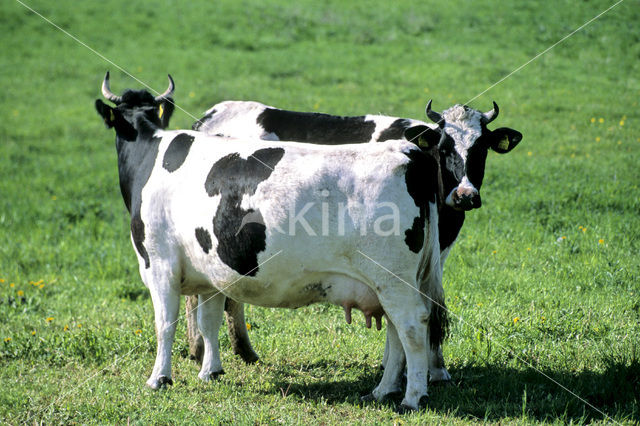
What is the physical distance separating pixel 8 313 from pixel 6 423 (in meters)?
3.52

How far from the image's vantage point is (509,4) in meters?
22.7

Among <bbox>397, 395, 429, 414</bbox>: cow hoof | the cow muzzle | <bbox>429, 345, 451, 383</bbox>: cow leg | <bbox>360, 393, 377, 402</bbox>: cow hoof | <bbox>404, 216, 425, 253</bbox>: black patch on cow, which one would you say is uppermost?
the cow muzzle

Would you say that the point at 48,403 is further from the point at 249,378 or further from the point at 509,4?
the point at 509,4

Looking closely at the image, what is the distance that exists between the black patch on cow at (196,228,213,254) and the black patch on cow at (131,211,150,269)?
2.44 feet

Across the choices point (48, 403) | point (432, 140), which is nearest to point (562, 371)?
point (432, 140)

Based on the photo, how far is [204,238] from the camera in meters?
6.20

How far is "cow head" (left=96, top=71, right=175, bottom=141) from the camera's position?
7.39 metres

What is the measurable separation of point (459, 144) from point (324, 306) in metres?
3.06

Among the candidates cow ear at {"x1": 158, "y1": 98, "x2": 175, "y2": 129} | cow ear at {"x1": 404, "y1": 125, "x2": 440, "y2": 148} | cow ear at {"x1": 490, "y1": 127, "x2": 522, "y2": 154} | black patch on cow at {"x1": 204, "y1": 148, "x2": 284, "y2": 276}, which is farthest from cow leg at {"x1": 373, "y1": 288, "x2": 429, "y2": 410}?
cow ear at {"x1": 158, "y1": 98, "x2": 175, "y2": 129}

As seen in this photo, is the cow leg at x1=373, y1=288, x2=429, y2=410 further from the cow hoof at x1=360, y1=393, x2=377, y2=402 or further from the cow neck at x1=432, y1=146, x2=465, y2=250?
the cow neck at x1=432, y1=146, x2=465, y2=250

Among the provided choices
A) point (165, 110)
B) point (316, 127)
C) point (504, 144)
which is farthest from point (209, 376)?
point (504, 144)

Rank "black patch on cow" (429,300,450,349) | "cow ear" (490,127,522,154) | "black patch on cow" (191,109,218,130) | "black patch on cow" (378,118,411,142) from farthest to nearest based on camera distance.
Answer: "black patch on cow" (191,109,218,130), "black patch on cow" (378,118,411,142), "cow ear" (490,127,522,154), "black patch on cow" (429,300,450,349)

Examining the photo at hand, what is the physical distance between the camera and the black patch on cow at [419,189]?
5.64m

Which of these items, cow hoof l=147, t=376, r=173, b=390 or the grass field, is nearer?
the grass field
